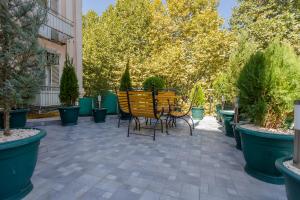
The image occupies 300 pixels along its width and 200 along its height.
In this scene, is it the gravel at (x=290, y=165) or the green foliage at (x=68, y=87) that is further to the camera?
the green foliage at (x=68, y=87)

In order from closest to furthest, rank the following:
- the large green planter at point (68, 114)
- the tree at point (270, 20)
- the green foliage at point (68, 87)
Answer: the large green planter at point (68, 114), the green foliage at point (68, 87), the tree at point (270, 20)

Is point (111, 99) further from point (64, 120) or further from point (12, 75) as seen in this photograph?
point (12, 75)

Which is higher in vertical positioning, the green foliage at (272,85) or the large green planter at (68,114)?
the green foliage at (272,85)

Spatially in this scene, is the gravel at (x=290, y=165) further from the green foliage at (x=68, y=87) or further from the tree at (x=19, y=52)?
the green foliage at (x=68, y=87)

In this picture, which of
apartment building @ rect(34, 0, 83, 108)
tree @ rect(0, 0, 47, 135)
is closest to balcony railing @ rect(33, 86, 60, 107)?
apartment building @ rect(34, 0, 83, 108)

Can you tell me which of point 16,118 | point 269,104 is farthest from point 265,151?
point 16,118

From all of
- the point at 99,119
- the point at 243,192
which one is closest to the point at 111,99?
the point at 99,119

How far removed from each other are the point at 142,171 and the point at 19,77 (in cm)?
164

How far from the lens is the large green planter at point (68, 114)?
4930 mm

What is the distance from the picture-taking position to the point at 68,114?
4.99 m

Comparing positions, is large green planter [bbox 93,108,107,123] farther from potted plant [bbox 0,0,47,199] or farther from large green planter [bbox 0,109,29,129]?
potted plant [bbox 0,0,47,199]

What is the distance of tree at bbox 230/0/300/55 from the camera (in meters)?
8.54

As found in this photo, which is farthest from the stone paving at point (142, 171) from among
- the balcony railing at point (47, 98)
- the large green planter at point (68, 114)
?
the balcony railing at point (47, 98)

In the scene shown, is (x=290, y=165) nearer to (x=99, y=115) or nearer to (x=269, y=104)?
(x=269, y=104)
